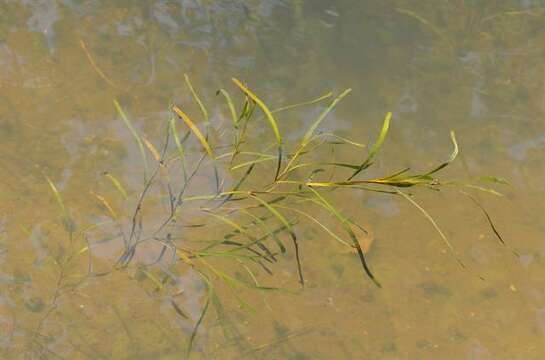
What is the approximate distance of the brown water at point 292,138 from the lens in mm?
2084

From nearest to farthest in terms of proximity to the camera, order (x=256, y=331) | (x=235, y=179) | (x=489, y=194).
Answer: (x=256, y=331) → (x=235, y=179) → (x=489, y=194)

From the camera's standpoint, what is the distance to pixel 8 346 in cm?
197

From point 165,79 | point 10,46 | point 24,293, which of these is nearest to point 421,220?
point 165,79

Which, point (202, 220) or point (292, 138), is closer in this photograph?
point (202, 220)

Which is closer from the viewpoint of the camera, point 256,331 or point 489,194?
point 256,331

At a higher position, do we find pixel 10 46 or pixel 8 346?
pixel 10 46

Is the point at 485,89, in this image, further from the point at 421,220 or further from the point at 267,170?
the point at 267,170

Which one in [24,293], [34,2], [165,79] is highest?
[34,2]

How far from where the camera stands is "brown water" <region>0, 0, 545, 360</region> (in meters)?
2.08

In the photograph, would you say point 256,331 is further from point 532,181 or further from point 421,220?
point 532,181

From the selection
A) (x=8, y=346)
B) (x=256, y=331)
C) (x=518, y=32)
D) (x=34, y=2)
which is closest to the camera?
(x=8, y=346)

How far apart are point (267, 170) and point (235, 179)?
0.40 feet

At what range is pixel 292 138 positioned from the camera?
252cm

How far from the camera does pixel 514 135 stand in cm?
269
